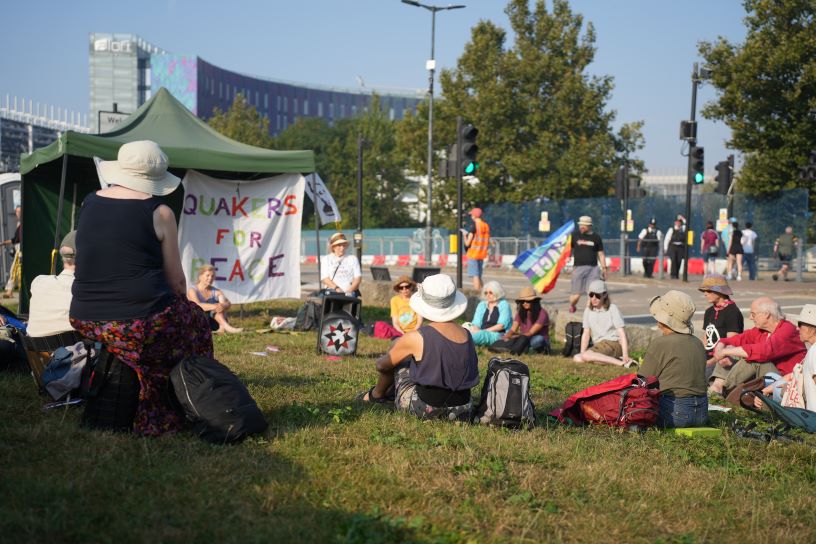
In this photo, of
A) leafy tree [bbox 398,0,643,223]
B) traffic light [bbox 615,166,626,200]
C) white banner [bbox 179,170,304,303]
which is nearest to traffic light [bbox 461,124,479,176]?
white banner [bbox 179,170,304,303]

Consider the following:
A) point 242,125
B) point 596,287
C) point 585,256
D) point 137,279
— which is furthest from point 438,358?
point 242,125

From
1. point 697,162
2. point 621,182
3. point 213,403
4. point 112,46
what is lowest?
point 213,403

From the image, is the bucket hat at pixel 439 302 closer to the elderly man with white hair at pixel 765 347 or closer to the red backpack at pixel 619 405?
the red backpack at pixel 619 405

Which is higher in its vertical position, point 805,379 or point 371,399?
point 805,379

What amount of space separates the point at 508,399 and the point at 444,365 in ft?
1.69

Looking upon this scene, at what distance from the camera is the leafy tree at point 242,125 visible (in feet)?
204

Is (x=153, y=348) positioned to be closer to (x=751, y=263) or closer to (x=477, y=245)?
(x=477, y=245)

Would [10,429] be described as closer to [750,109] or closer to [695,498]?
[695,498]

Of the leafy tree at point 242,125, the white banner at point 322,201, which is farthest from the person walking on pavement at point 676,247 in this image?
the leafy tree at point 242,125

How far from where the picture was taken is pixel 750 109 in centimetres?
3089

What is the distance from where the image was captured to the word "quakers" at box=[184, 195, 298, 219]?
1292cm

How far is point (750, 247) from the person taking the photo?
92.2 feet

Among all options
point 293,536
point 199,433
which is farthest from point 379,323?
point 293,536

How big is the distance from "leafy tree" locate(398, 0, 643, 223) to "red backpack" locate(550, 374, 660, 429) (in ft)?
117
